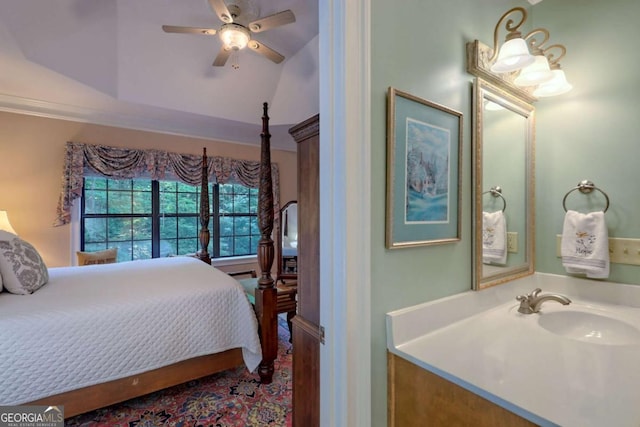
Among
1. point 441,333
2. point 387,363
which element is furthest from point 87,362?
point 441,333

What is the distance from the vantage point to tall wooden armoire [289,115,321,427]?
3.52 ft

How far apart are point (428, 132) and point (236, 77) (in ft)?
9.13

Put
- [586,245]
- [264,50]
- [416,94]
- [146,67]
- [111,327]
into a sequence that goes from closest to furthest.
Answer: [416,94], [586,245], [111,327], [264,50], [146,67]

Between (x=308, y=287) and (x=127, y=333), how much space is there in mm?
1255

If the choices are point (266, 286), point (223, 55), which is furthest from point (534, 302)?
point (223, 55)

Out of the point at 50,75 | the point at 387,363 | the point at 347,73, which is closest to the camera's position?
the point at 347,73

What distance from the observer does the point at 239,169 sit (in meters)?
4.25

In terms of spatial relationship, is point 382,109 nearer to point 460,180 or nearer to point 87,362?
point 460,180

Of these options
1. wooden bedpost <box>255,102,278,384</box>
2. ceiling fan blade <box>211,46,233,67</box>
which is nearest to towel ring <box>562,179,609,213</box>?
wooden bedpost <box>255,102,278,384</box>

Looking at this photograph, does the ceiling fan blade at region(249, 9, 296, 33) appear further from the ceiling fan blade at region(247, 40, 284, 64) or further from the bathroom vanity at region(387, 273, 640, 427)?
the bathroom vanity at region(387, 273, 640, 427)

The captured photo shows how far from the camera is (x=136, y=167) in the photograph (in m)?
3.53

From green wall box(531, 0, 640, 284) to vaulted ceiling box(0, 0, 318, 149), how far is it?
1.86 metres

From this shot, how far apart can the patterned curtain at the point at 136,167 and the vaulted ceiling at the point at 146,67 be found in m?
0.37

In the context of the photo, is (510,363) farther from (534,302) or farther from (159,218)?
(159,218)
